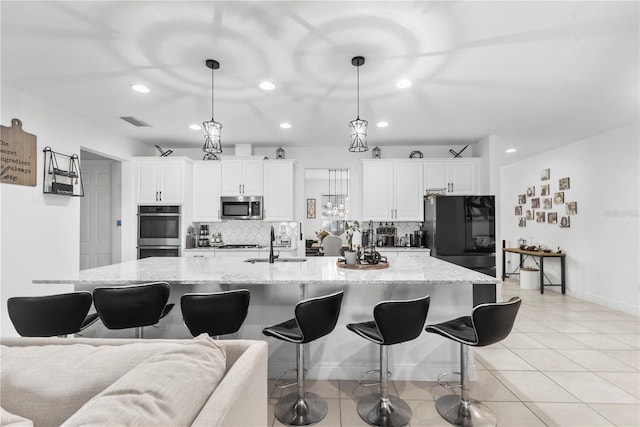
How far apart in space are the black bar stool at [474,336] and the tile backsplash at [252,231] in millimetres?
3794

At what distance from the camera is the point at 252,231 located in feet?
18.8

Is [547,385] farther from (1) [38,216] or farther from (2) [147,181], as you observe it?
(2) [147,181]

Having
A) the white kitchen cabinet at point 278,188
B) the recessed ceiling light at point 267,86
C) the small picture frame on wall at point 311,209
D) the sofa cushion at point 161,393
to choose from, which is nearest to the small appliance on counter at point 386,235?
the white kitchen cabinet at point 278,188

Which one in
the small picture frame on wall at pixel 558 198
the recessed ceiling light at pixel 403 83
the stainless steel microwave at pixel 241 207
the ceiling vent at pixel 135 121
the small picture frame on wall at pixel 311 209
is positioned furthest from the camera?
the small picture frame on wall at pixel 311 209

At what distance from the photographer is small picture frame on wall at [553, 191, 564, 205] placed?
19.2 feet

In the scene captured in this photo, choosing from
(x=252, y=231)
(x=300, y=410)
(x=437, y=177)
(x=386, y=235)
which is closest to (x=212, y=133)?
(x=300, y=410)

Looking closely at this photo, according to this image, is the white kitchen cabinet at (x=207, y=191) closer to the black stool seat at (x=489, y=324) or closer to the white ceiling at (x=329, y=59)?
the white ceiling at (x=329, y=59)

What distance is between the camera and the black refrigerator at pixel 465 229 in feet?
15.8

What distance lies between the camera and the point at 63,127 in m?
3.87

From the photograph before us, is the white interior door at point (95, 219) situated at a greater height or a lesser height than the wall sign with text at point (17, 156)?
lesser

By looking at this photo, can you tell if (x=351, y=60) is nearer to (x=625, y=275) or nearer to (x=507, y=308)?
(x=507, y=308)

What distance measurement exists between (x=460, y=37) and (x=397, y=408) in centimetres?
273

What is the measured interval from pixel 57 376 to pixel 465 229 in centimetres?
493

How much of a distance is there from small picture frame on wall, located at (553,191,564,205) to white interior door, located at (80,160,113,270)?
316 inches
